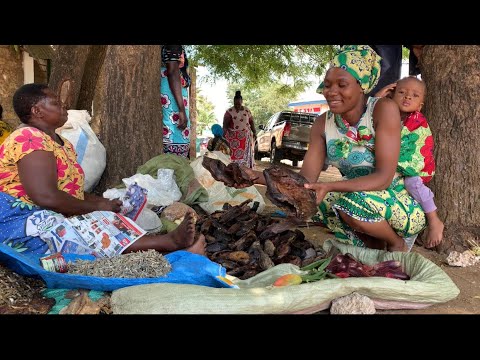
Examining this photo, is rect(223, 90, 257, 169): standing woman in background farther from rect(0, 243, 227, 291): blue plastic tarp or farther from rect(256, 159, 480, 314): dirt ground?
rect(0, 243, 227, 291): blue plastic tarp

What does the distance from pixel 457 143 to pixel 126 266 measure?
2781 millimetres

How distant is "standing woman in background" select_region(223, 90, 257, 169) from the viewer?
997 cm

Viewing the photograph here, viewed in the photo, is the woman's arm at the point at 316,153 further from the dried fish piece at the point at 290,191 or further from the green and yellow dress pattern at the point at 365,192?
the dried fish piece at the point at 290,191

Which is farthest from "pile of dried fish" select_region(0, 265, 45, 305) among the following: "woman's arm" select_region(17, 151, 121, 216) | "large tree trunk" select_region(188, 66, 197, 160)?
"large tree trunk" select_region(188, 66, 197, 160)

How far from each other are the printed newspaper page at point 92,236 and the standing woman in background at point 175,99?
7.91 ft

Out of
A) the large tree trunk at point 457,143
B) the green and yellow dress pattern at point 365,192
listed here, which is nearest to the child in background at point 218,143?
the large tree trunk at point 457,143

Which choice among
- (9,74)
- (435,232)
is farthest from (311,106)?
(435,232)

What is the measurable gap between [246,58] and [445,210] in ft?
28.4

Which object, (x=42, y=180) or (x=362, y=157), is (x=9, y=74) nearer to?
(x=42, y=180)

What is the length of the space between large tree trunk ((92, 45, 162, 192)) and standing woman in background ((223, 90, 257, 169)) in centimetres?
485

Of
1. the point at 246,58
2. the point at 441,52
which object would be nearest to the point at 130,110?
the point at 441,52

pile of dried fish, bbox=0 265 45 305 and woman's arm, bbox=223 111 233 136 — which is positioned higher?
woman's arm, bbox=223 111 233 136

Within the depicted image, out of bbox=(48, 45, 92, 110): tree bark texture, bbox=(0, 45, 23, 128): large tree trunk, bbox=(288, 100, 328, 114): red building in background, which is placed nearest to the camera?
bbox=(48, 45, 92, 110): tree bark texture

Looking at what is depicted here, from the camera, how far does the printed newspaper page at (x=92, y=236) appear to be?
9.24ft
